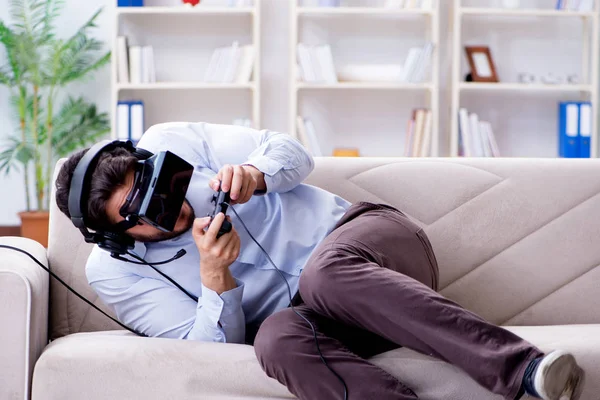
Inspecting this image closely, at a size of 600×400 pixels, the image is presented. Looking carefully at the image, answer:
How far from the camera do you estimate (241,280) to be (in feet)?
5.34

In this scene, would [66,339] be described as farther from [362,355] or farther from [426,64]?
[426,64]

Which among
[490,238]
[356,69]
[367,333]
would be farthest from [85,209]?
[356,69]

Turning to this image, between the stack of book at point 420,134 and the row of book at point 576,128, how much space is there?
75 centimetres

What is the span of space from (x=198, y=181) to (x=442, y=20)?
2868 mm

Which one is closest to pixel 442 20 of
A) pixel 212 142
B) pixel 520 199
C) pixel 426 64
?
pixel 426 64

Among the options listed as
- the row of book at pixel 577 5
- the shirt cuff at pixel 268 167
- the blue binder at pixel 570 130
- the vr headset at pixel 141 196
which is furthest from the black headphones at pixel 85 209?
the row of book at pixel 577 5

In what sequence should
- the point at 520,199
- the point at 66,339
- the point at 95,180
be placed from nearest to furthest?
the point at 95,180, the point at 66,339, the point at 520,199

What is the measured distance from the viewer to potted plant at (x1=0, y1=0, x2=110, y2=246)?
377cm

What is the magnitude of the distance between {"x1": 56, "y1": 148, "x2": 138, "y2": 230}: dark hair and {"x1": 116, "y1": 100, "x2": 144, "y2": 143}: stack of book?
247 cm

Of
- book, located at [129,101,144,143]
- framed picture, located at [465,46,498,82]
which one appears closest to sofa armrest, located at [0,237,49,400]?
book, located at [129,101,144,143]

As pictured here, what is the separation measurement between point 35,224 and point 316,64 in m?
1.71

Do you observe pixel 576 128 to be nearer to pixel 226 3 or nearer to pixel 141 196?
pixel 226 3

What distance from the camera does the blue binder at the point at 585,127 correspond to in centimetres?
392

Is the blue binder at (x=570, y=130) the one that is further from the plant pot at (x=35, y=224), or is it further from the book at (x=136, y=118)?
the plant pot at (x=35, y=224)
